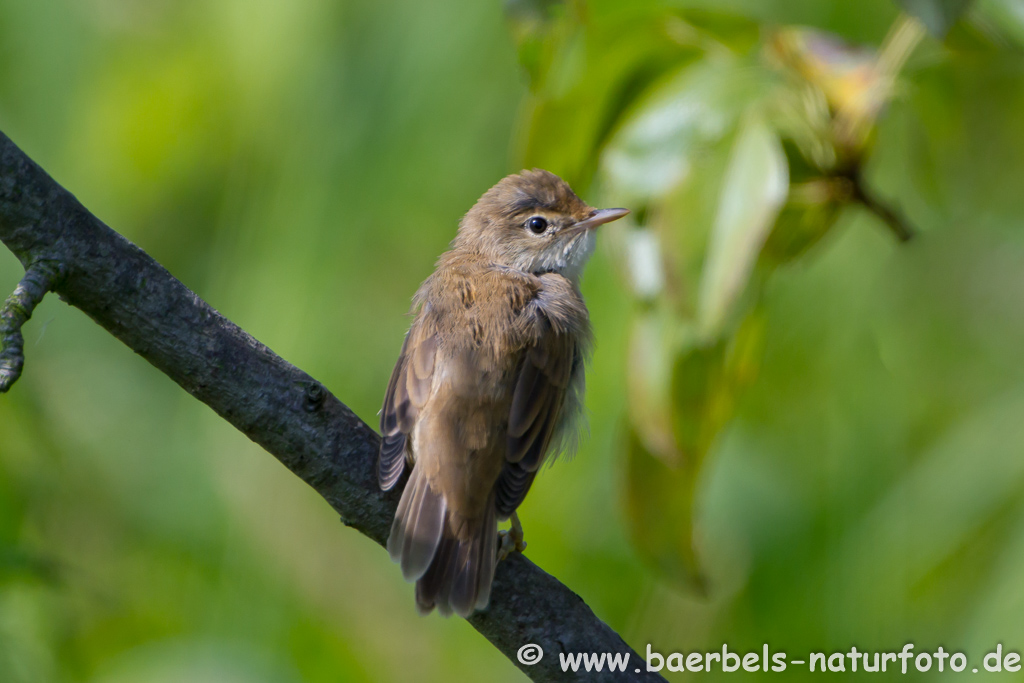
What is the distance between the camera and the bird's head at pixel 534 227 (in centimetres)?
346

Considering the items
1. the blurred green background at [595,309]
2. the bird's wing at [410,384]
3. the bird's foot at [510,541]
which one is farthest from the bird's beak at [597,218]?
the bird's foot at [510,541]

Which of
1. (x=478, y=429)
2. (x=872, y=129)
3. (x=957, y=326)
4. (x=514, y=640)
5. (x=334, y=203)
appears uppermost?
(x=334, y=203)

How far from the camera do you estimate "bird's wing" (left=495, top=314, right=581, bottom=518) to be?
2676 mm

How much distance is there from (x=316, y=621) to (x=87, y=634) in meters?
0.94

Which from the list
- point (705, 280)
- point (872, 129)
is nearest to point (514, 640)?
point (705, 280)

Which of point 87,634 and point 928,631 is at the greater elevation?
point 928,631

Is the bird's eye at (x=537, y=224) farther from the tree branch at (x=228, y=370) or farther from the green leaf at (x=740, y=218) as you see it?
the tree branch at (x=228, y=370)

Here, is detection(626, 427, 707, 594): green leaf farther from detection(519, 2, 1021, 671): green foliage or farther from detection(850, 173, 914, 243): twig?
detection(850, 173, 914, 243): twig

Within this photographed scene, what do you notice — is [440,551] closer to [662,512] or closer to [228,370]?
[662,512]

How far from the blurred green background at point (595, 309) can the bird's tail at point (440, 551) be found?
49 cm

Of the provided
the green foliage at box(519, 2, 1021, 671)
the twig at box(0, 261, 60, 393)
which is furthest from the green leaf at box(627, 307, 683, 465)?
the twig at box(0, 261, 60, 393)

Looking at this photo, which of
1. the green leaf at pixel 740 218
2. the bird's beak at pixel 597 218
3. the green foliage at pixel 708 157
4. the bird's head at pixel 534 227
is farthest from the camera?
the bird's head at pixel 534 227

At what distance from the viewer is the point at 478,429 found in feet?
8.77

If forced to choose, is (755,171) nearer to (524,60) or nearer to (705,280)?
(705,280)
